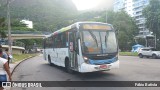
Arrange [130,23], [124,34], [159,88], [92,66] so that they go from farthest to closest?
[130,23] < [124,34] < [92,66] < [159,88]

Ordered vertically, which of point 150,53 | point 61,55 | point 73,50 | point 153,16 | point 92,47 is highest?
point 153,16

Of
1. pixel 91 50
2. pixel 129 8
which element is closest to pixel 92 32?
pixel 91 50

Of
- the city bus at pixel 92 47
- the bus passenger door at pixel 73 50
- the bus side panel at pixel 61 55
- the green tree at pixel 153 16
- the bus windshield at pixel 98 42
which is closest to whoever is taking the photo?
the city bus at pixel 92 47

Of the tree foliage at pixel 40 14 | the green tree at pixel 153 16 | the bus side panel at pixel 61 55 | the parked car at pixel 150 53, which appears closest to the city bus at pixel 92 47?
the bus side panel at pixel 61 55

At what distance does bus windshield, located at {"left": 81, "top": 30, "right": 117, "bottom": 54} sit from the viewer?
46.6 ft

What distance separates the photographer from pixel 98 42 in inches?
567

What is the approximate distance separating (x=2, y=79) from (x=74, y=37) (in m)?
8.03

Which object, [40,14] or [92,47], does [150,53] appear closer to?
[92,47]

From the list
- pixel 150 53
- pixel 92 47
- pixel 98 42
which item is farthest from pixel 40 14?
pixel 92 47

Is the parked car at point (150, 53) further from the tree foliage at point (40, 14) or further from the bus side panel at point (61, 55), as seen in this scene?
the tree foliage at point (40, 14)

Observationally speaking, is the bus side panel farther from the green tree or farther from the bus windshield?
the green tree

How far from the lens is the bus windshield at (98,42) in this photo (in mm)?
14219

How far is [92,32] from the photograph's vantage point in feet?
48.0

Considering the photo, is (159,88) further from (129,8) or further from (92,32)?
(129,8)
